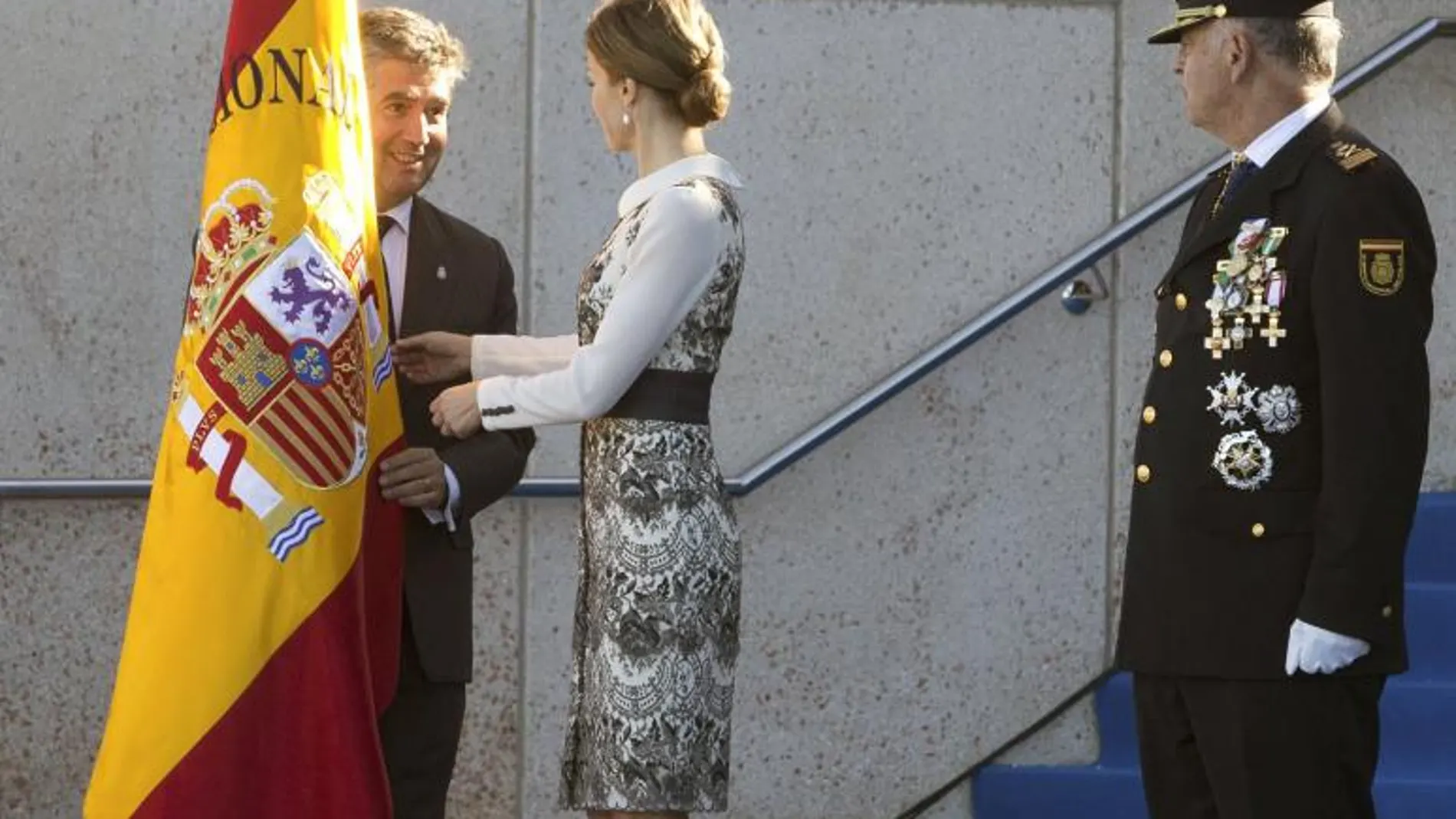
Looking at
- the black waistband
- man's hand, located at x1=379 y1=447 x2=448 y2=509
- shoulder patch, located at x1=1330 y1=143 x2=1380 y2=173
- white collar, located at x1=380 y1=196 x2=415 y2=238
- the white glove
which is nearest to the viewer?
the white glove

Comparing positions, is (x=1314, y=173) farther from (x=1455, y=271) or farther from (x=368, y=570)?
(x=1455, y=271)

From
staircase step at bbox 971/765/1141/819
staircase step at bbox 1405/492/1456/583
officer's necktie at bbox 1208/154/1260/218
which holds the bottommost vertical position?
staircase step at bbox 971/765/1141/819

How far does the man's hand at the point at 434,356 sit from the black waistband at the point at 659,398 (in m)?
0.31

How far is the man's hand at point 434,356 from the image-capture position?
153 inches

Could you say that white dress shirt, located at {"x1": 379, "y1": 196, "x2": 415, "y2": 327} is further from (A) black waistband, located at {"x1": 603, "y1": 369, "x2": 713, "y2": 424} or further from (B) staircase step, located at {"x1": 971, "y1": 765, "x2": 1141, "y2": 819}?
(B) staircase step, located at {"x1": 971, "y1": 765, "x2": 1141, "y2": 819}

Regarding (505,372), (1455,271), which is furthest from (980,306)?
(505,372)

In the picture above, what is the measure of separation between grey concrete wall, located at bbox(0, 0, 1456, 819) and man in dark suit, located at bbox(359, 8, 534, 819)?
1.45 meters

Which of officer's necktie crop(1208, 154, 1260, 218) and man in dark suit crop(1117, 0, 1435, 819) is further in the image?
officer's necktie crop(1208, 154, 1260, 218)

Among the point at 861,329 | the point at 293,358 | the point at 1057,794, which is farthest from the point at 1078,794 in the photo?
the point at 293,358

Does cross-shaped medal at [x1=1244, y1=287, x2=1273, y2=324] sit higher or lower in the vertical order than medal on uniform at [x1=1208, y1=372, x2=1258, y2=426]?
higher

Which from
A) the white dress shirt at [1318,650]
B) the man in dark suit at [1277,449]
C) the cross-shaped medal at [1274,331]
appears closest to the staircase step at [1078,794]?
the man in dark suit at [1277,449]

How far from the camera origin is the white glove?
3.36 metres

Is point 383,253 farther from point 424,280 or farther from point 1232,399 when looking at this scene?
point 1232,399

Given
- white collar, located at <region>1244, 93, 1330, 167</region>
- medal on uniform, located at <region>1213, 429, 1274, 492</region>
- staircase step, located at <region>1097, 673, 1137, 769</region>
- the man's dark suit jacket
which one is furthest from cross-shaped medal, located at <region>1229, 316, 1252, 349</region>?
staircase step, located at <region>1097, 673, 1137, 769</region>
